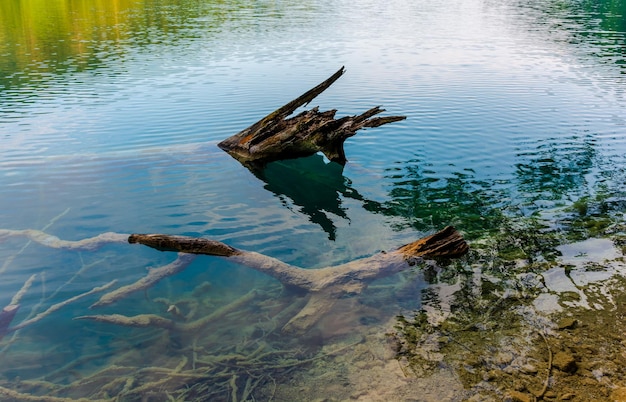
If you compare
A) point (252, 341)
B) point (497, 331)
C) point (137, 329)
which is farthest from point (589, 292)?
point (137, 329)

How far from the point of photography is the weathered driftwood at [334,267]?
38.6ft

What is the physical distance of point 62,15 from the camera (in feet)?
212

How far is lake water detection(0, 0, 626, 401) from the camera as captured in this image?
993 cm

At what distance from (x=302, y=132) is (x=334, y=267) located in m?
7.50

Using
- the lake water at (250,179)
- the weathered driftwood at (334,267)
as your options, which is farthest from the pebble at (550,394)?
the weathered driftwood at (334,267)

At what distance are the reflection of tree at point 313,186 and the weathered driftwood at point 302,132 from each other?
2.81ft

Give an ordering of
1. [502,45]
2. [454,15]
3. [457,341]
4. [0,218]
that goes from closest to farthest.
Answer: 1. [457,341]
2. [0,218]
3. [502,45]
4. [454,15]

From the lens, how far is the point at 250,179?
19.6 metres

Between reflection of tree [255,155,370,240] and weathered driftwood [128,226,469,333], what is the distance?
2749 millimetres

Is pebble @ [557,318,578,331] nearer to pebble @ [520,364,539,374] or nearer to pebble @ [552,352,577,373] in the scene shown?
pebble @ [552,352,577,373]

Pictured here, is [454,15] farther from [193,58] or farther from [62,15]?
[62,15]

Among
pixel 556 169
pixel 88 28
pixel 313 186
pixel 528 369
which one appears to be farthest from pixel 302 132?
pixel 88 28

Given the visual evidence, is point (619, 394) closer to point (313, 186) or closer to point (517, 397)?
point (517, 397)

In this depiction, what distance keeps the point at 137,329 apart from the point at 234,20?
5707cm
